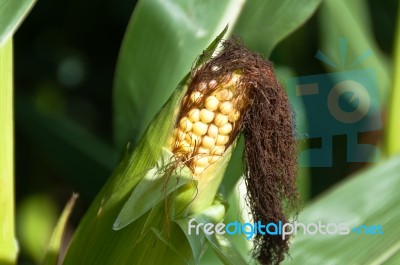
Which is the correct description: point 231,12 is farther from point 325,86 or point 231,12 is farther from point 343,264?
point 343,264

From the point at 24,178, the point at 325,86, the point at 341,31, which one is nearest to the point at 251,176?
the point at 325,86

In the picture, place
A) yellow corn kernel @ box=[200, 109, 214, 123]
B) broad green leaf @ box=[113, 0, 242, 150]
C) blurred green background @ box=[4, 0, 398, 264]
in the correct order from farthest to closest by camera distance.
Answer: blurred green background @ box=[4, 0, 398, 264] → broad green leaf @ box=[113, 0, 242, 150] → yellow corn kernel @ box=[200, 109, 214, 123]

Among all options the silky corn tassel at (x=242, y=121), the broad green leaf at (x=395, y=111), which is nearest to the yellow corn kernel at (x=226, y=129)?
the silky corn tassel at (x=242, y=121)

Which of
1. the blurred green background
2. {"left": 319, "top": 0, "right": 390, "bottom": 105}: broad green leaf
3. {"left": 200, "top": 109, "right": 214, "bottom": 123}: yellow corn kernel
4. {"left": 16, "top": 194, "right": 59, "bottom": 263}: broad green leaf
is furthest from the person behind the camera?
{"left": 16, "top": 194, "right": 59, "bottom": 263}: broad green leaf

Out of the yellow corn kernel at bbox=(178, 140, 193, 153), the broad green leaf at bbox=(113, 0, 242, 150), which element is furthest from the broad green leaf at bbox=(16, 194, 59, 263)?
the yellow corn kernel at bbox=(178, 140, 193, 153)

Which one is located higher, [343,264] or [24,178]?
[24,178]

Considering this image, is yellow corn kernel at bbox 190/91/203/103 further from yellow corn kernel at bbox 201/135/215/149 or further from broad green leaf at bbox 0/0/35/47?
broad green leaf at bbox 0/0/35/47

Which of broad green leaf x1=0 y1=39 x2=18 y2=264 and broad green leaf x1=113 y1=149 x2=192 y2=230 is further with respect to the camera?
broad green leaf x1=0 y1=39 x2=18 y2=264
